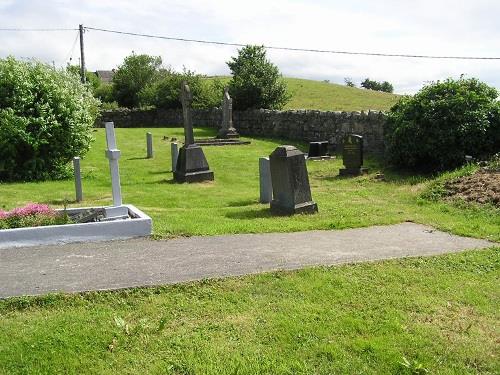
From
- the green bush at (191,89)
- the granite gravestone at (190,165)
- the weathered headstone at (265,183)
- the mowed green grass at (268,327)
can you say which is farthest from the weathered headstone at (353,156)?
→ the green bush at (191,89)

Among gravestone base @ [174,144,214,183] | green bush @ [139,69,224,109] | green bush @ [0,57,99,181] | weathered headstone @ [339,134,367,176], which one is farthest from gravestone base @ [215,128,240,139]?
weathered headstone @ [339,134,367,176]

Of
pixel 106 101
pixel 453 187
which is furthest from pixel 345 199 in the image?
pixel 106 101

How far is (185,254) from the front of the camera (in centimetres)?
643

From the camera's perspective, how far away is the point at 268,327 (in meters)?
4.58

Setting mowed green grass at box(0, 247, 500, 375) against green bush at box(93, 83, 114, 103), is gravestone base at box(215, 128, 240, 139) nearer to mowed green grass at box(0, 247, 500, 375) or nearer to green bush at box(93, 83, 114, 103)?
mowed green grass at box(0, 247, 500, 375)

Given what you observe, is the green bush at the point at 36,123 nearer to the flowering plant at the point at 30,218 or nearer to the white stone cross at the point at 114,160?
the white stone cross at the point at 114,160

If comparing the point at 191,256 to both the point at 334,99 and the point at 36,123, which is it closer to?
the point at 36,123

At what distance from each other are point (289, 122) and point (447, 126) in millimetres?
11588

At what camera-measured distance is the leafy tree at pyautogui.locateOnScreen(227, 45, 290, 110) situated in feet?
96.8

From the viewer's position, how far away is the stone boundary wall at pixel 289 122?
762 inches

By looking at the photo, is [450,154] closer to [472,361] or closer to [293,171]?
[293,171]

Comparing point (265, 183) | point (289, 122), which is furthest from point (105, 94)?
point (265, 183)

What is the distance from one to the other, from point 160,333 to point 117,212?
12.3 feet

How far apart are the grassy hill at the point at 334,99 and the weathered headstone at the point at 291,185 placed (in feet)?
76.6
